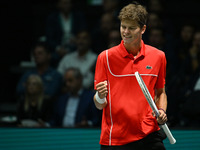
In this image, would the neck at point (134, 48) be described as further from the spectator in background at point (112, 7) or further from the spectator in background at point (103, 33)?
the spectator in background at point (112, 7)

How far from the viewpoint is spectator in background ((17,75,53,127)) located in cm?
526

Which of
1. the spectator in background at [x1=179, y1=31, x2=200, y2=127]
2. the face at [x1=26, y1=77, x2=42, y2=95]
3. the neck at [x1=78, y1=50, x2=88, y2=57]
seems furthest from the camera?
the neck at [x1=78, y1=50, x2=88, y2=57]

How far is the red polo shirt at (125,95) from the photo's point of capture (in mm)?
2814

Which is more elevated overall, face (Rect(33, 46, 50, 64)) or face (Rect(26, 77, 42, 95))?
face (Rect(33, 46, 50, 64))

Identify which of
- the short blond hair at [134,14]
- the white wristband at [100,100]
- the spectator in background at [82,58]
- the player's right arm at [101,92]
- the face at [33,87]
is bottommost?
the face at [33,87]

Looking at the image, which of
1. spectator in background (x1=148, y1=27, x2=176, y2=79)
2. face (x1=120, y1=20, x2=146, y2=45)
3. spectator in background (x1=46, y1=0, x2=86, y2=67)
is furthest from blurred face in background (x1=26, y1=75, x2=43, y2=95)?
face (x1=120, y1=20, x2=146, y2=45)

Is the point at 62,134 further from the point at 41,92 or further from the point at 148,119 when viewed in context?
the point at 148,119

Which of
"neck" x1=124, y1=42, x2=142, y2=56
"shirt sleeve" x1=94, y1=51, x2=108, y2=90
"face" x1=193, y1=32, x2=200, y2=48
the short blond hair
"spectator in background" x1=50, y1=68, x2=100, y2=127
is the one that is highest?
the short blond hair

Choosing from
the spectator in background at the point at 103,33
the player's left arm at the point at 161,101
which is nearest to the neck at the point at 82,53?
the spectator in background at the point at 103,33

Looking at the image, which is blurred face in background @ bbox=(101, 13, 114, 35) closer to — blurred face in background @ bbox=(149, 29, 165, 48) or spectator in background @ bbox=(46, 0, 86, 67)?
spectator in background @ bbox=(46, 0, 86, 67)

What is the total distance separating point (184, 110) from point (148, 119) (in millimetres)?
2413

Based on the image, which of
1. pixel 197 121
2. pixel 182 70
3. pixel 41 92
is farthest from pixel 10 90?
pixel 197 121

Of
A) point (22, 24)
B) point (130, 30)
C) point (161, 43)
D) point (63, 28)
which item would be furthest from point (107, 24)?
point (130, 30)

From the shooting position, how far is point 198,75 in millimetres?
5512
